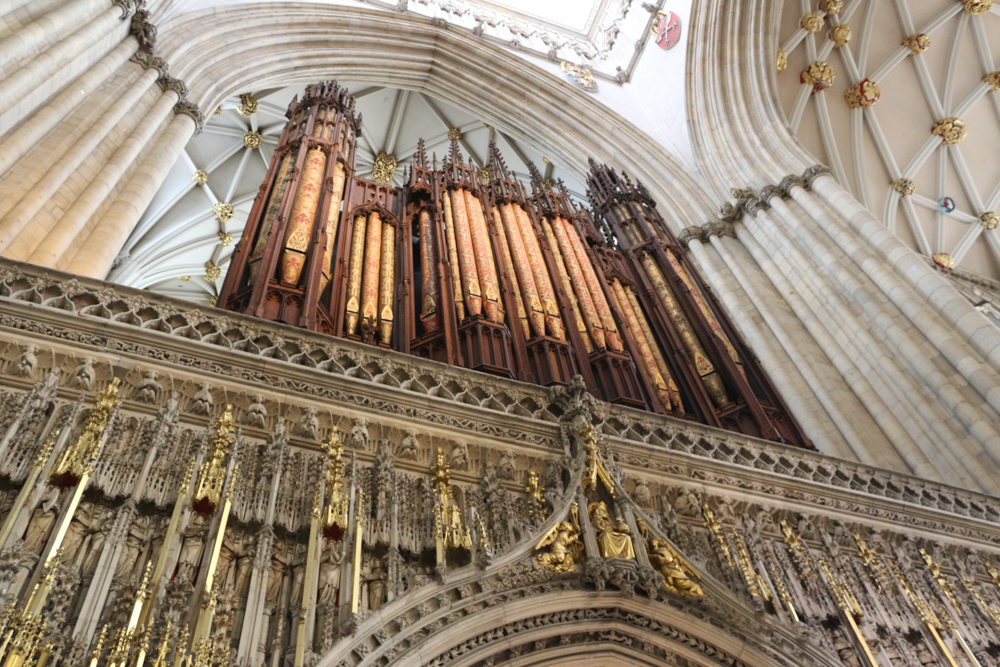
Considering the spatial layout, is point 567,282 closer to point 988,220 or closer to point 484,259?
point 484,259

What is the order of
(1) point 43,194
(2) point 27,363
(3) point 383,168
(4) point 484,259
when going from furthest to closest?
(3) point 383,168 < (4) point 484,259 < (1) point 43,194 < (2) point 27,363

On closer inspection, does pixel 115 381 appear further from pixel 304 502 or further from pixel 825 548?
pixel 825 548

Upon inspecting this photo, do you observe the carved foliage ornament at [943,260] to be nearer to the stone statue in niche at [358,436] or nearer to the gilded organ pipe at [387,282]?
the gilded organ pipe at [387,282]

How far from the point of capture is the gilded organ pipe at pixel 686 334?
7.04 m

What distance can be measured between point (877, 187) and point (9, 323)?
40.2 ft

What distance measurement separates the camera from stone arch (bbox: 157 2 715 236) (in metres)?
9.37

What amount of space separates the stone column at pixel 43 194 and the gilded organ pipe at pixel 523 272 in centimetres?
372

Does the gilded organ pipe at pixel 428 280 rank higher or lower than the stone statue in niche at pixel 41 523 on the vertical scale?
higher

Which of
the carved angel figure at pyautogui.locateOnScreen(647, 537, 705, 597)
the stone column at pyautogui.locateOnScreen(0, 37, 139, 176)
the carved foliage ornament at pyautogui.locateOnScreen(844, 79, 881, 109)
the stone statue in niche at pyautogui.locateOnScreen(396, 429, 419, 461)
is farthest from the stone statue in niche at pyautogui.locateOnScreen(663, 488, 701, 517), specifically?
the carved foliage ornament at pyautogui.locateOnScreen(844, 79, 881, 109)

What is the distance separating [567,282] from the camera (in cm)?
786

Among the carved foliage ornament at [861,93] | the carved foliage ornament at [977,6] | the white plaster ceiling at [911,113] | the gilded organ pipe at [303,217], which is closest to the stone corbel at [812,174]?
the white plaster ceiling at [911,113]

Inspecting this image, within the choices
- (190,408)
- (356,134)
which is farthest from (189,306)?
(356,134)

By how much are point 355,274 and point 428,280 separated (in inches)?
28.2

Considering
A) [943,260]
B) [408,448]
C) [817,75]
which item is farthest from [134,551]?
[943,260]
